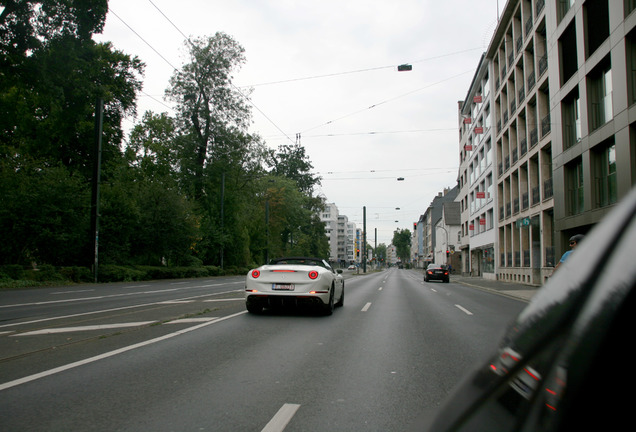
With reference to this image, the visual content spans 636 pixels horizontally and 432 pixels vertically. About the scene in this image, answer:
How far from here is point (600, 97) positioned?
19688 millimetres

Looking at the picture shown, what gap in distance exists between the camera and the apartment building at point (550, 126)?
17.4 meters

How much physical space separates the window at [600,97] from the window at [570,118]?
2075 mm

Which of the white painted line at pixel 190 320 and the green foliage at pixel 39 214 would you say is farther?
the green foliage at pixel 39 214

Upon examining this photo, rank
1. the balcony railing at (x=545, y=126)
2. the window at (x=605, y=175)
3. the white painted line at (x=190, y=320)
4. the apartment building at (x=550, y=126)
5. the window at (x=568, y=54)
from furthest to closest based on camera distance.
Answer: the balcony railing at (x=545, y=126) < the window at (x=568, y=54) < the window at (x=605, y=175) < the apartment building at (x=550, y=126) < the white painted line at (x=190, y=320)

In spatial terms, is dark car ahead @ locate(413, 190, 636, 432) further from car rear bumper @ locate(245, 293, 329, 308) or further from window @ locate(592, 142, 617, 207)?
window @ locate(592, 142, 617, 207)

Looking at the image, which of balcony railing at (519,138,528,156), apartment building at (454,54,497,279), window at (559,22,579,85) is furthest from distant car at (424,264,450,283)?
window at (559,22,579,85)

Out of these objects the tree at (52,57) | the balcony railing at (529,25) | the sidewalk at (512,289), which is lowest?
the sidewalk at (512,289)

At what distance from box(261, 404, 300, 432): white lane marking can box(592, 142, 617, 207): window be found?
17862 millimetres

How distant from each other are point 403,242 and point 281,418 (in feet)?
604

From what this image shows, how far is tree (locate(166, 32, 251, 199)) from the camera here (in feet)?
139

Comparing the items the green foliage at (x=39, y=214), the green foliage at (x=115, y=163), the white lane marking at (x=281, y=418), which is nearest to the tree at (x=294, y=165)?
the green foliage at (x=115, y=163)

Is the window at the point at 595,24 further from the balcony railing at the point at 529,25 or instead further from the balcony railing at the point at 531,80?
the balcony railing at the point at 529,25

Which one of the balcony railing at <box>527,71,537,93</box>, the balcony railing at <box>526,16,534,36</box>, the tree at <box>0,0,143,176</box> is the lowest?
the tree at <box>0,0,143,176</box>

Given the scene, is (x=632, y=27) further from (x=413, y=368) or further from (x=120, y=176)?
(x=120, y=176)
